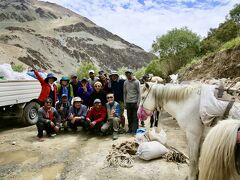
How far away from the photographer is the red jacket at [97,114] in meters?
7.29

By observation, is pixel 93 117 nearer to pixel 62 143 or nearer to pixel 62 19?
pixel 62 143

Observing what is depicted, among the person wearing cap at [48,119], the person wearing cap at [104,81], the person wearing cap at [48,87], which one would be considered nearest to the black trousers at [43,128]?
the person wearing cap at [48,119]

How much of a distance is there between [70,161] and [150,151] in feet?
4.96

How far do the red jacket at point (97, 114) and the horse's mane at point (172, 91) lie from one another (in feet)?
9.18

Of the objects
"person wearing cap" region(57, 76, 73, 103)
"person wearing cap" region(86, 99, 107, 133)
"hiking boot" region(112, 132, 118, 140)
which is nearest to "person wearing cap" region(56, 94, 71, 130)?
"person wearing cap" region(57, 76, 73, 103)

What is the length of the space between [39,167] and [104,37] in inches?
6012

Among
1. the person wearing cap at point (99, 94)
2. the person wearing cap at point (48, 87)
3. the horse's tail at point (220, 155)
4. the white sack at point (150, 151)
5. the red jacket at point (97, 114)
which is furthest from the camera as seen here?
the person wearing cap at point (48, 87)

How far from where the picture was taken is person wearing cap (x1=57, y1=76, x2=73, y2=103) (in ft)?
26.0

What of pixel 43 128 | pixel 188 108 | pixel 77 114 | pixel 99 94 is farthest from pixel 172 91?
pixel 43 128

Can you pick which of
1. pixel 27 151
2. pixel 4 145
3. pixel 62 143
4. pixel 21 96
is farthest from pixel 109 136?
pixel 21 96

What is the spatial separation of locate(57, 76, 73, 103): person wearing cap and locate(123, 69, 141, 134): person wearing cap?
5.60 feet

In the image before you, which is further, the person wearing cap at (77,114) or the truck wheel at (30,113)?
the truck wheel at (30,113)

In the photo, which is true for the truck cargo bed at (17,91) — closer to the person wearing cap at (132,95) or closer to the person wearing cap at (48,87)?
the person wearing cap at (48,87)

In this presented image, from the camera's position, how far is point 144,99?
4.97 m
